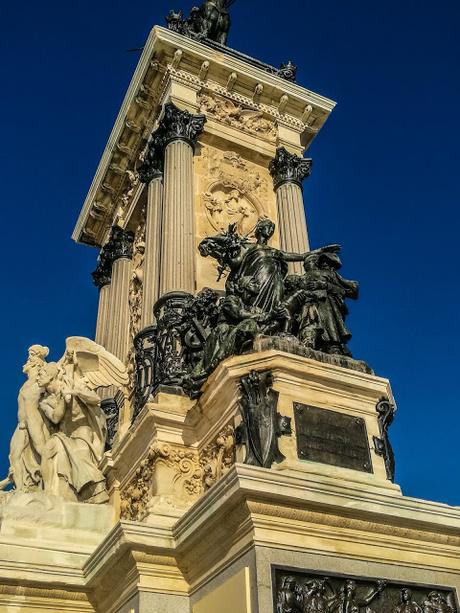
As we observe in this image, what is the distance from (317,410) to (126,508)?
3149 mm

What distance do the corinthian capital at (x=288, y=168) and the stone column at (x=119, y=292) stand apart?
3.48 meters

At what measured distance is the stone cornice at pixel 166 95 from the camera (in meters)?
14.4

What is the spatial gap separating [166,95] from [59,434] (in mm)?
7339

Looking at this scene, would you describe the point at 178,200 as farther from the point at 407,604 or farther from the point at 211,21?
the point at 407,604

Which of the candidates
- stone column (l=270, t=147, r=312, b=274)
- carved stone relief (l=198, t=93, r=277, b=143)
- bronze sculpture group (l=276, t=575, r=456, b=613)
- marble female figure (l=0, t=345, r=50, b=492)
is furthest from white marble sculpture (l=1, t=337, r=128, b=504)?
carved stone relief (l=198, t=93, r=277, b=143)

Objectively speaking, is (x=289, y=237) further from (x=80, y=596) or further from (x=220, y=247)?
(x=80, y=596)

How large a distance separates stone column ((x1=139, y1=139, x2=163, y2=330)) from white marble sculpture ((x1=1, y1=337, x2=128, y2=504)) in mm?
1461

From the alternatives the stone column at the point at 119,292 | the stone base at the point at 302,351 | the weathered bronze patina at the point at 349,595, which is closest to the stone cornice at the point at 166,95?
the stone column at the point at 119,292

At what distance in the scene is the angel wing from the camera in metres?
11.4

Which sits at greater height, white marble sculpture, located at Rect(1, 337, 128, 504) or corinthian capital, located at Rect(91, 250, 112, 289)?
corinthian capital, located at Rect(91, 250, 112, 289)

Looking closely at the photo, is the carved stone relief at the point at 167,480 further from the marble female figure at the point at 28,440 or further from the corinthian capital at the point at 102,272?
the corinthian capital at the point at 102,272

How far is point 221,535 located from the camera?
6.36 metres

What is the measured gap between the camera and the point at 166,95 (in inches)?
564

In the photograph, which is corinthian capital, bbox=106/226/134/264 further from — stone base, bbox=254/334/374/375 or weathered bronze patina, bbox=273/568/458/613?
weathered bronze patina, bbox=273/568/458/613
